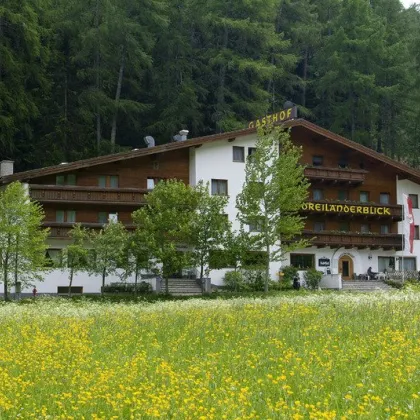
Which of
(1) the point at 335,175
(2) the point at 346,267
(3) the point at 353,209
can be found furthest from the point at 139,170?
(2) the point at 346,267

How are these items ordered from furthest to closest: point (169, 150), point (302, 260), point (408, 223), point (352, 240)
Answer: point (352, 240)
point (302, 260)
point (408, 223)
point (169, 150)

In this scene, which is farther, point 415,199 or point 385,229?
point 415,199

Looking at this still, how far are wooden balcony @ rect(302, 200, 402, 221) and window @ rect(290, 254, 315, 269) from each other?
11.1 feet

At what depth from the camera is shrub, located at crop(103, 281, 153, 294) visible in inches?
1838

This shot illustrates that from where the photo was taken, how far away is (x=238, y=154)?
5347cm

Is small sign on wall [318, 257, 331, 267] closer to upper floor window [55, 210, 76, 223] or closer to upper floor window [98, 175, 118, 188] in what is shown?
Result: upper floor window [98, 175, 118, 188]

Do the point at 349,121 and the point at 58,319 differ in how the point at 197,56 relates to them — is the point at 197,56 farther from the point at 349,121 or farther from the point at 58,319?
Answer: the point at 58,319

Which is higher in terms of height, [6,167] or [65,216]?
[6,167]

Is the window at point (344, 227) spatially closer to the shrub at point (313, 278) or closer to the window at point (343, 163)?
the window at point (343, 163)

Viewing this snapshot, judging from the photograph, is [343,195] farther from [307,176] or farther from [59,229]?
[59,229]

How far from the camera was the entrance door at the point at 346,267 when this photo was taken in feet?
186

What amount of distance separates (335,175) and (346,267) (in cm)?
738

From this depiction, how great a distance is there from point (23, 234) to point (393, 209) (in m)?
30.4

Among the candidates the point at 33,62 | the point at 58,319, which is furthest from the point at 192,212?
the point at 33,62
